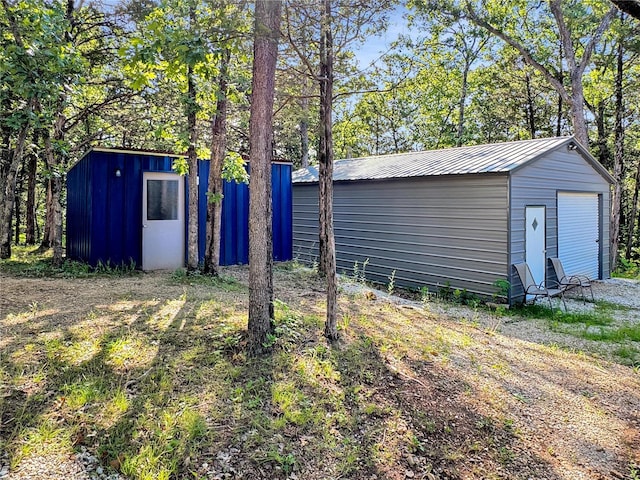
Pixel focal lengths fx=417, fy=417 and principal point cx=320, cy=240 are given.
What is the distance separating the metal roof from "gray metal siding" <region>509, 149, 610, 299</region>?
0.18 meters

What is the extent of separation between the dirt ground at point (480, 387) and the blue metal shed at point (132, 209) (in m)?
2.03

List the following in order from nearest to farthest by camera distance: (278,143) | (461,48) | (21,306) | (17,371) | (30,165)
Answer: (17,371) < (21,306) < (30,165) < (461,48) < (278,143)

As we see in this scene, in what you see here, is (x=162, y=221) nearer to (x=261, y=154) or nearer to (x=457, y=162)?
(x=261, y=154)

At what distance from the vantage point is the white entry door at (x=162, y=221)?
7953 mm

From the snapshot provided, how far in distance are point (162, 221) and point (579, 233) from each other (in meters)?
8.56

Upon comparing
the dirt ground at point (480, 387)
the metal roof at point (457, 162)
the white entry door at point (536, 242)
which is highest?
the metal roof at point (457, 162)

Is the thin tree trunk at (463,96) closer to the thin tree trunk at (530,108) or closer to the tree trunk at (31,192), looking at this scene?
the thin tree trunk at (530,108)

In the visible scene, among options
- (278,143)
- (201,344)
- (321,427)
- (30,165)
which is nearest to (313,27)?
(201,344)

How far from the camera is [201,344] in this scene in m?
3.52

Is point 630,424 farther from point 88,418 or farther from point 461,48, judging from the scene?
point 461,48

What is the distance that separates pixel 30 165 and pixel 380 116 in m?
14.4

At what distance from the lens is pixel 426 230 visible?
7957 millimetres

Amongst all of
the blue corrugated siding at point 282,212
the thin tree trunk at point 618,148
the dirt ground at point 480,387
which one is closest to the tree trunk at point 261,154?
the dirt ground at point 480,387

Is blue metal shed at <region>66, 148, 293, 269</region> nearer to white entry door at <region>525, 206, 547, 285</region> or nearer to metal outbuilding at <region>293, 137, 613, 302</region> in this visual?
metal outbuilding at <region>293, 137, 613, 302</region>
